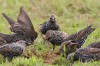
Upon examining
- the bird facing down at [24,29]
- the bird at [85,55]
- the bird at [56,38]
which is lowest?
the bird at [85,55]

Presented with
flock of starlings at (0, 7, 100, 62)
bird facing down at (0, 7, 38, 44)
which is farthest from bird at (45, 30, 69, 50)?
bird facing down at (0, 7, 38, 44)

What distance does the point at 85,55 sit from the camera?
8672mm

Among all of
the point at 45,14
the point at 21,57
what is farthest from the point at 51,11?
the point at 21,57

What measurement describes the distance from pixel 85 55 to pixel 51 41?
1.24 meters

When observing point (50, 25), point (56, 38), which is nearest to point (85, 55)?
point (56, 38)

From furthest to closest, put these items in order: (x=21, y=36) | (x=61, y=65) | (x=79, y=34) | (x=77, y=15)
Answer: (x=77, y=15) < (x=21, y=36) < (x=79, y=34) < (x=61, y=65)

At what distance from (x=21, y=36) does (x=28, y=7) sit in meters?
3.89

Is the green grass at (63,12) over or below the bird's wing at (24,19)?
over

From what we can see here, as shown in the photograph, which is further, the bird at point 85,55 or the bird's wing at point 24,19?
the bird's wing at point 24,19

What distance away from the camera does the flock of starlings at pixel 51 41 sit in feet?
28.4

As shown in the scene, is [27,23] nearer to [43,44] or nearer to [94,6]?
[43,44]

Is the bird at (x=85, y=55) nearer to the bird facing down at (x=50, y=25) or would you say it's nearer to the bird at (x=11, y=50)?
the bird at (x=11, y=50)

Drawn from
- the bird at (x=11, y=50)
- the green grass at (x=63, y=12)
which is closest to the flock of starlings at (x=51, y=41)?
the bird at (x=11, y=50)

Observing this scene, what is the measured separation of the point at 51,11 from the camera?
13.5 metres
